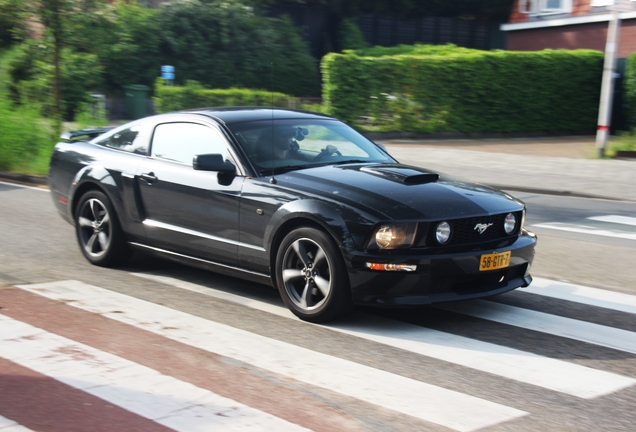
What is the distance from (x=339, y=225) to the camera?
18.9 ft

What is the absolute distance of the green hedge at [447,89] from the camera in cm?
2494

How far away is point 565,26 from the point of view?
3194 cm

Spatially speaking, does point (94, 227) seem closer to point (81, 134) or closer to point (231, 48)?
point (81, 134)

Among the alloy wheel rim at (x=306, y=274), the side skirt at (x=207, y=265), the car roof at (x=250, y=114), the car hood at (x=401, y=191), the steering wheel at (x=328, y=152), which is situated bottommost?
the side skirt at (x=207, y=265)

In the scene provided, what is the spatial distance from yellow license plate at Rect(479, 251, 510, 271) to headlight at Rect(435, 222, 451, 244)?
0.29 m

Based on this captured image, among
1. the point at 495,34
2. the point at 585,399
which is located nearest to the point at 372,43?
the point at 495,34

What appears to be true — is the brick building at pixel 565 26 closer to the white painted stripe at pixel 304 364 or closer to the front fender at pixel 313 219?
the front fender at pixel 313 219

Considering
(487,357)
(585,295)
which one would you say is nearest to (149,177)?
(487,357)

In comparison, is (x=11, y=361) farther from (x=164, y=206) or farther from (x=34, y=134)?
(x=34, y=134)

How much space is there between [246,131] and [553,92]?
72.3 feet

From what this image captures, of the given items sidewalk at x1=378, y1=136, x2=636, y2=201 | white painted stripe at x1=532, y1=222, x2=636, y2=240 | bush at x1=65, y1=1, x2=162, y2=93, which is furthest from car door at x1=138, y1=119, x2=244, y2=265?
bush at x1=65, y1=1, x2=162, y2=93

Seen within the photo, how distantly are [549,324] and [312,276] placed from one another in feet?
5.65

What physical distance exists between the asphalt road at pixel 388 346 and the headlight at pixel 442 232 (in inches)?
25.3

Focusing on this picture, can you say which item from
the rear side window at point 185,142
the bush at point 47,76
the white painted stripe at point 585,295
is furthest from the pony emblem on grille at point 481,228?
the bush at point 47,76
